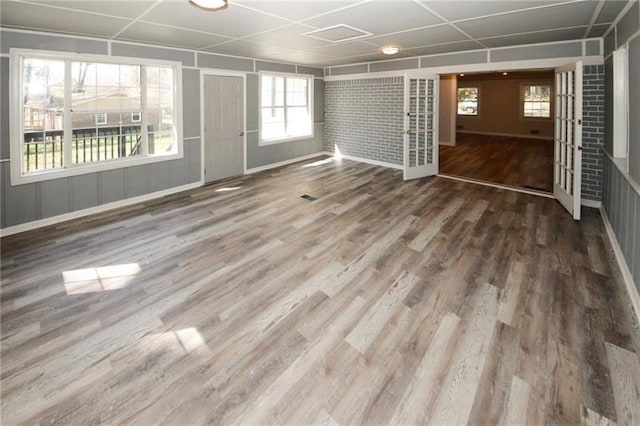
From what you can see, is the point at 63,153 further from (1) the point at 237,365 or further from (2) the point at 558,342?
(2) the point at 558,342

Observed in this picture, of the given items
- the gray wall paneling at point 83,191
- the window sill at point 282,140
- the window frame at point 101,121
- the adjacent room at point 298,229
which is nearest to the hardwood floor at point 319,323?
the adjacent room at point 298,229

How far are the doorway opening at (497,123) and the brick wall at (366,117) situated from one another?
1461 millimetres

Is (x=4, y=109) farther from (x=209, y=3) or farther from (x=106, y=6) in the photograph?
(x=209, y=3)

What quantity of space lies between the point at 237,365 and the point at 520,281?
2444 millimetres

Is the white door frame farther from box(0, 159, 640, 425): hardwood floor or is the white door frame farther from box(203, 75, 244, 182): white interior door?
box(0, 159, 640, 425): hardwood floor

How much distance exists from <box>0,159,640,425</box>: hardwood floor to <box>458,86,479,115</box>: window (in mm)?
11854

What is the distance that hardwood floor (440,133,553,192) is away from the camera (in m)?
6.85

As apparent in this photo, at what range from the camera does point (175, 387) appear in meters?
1.92

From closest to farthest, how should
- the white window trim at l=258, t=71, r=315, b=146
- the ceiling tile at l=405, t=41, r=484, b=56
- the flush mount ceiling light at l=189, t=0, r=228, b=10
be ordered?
the flush mount ceiling light at l=189, t=0, r=228, b=10 < the ceiling tile at l=405, t=41, r=484, b=56 < the white window trim at l=258, t=71, r=315, b=146

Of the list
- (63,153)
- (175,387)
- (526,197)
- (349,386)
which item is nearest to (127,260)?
(175,387)

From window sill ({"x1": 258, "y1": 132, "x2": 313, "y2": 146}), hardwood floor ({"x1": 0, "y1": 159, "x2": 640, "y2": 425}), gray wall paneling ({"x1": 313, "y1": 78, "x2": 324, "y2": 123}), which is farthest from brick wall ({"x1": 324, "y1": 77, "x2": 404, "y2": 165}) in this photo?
hardwood floor ({"x1": 0, "y1": 159, "x2": 640, "y2": 425})

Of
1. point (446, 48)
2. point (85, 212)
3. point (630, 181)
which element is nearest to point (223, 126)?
point (85, 212)

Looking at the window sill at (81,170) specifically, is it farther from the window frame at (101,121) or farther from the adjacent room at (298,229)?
the window frame at (101,121)

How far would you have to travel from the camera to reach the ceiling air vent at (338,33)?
4438 mm
